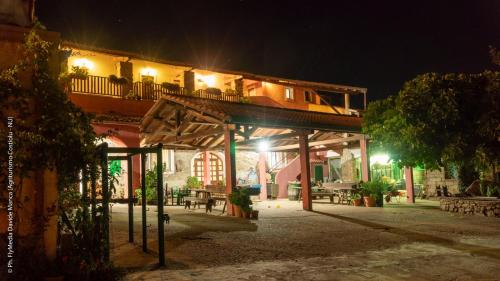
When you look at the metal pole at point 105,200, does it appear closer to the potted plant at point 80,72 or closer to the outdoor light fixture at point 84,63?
the potted plant at point 80,72

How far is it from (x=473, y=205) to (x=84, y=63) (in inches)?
703

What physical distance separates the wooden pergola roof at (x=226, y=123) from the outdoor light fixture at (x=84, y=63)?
202 inches

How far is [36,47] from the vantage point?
18.2ft

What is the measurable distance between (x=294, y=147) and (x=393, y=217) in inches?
354

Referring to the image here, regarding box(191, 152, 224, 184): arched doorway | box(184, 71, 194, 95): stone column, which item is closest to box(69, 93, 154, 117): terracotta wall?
box(184, 71, 194, 95): stone column

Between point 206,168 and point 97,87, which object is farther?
point 206,168

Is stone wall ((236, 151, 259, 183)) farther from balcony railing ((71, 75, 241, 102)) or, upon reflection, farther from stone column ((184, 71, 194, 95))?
balcony railing ((71, 75, 241, 102))

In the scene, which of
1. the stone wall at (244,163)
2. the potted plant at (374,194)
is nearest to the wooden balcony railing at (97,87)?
the stone wall at (244,163)

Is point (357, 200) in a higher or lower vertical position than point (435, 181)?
lower

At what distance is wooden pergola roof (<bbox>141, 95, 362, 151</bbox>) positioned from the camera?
13.7m

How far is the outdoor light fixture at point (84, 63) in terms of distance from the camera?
68.8ft

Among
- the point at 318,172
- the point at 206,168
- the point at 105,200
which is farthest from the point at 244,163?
the point at 105,200

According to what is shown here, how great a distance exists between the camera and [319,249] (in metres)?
7.80

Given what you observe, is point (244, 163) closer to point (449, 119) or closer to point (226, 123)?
point (226, 123)
